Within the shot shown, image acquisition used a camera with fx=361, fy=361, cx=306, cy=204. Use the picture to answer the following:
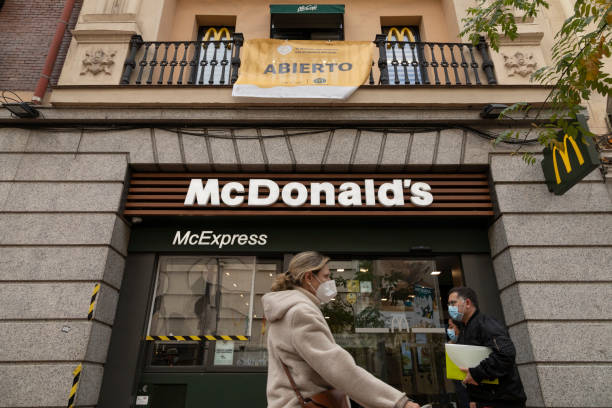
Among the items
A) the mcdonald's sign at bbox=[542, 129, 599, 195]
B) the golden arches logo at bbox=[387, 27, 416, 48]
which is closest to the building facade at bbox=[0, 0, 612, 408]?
the mcdonald's sign at bbox=[542, 129, 599, 195]

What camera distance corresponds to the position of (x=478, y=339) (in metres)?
3.78

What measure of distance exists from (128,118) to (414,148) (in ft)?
16.1

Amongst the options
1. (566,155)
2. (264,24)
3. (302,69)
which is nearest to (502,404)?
(566,155)

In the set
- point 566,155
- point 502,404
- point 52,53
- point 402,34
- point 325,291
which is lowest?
point 502,404

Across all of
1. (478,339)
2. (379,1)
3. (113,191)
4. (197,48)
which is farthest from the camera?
(379,1)

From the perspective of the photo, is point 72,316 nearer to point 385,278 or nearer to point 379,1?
point 385,278

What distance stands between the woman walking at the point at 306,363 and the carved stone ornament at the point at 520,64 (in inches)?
246

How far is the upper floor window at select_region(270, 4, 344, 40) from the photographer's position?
800 centimetres

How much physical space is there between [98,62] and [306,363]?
6.84 meters

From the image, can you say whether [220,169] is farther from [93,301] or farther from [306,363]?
[306,363]

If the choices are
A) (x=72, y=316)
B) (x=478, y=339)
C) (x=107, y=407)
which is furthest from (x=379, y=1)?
(x=107, y=407)

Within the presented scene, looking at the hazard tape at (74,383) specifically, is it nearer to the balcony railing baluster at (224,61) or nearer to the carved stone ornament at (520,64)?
the balcony railing baluster at (224,61)

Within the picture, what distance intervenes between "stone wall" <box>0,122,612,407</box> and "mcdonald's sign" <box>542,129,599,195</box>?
0.27m

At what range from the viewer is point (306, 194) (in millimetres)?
5910
